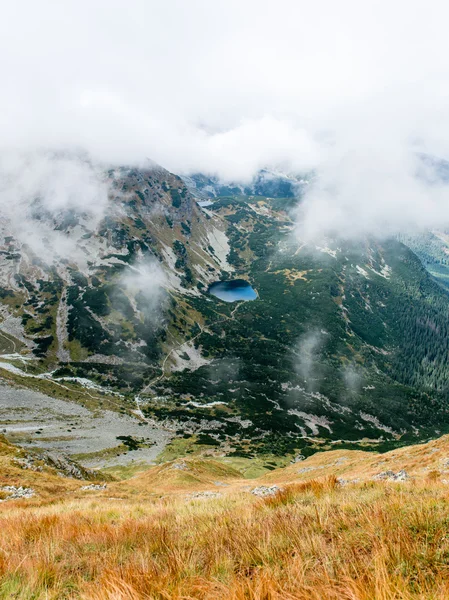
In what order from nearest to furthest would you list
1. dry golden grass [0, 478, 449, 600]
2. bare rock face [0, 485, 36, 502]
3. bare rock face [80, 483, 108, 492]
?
1. dry golden grass [0, 478, 449, 600]
2. bare rock face [0, 485, 36, 502]
3. bare rock face [80, 483, 108, 492]

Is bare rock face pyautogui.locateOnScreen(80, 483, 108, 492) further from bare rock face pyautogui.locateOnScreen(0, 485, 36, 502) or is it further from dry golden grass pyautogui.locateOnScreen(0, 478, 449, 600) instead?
dry golden grass pyautogui.locateOnScreen(0, 478, 449, 600)

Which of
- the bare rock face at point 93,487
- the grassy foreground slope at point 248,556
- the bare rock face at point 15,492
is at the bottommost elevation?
the bare rock face at point 93,487

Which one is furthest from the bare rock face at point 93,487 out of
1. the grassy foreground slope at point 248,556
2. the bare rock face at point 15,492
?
the grassy foreground slope at point 248,556

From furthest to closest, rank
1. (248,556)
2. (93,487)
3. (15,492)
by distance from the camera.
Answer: (93,487) → (15,492) → (248,556)

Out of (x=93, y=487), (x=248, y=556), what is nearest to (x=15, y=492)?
(x=93, y=487)

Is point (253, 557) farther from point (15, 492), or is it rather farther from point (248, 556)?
point (15, 492)

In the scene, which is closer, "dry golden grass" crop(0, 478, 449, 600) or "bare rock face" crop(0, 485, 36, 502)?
"dry golden grass" crop(0, 478, 449, 600)

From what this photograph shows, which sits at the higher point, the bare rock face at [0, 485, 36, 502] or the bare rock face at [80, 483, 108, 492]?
the bare rock face at [0, 485, 36, 502]

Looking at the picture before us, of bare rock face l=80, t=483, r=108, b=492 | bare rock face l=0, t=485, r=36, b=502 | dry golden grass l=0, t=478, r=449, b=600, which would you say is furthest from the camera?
bare rock face l=80, t=483, r=108, b=492

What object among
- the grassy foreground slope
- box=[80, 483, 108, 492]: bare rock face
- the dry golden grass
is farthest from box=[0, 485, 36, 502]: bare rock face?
the dry golden grass

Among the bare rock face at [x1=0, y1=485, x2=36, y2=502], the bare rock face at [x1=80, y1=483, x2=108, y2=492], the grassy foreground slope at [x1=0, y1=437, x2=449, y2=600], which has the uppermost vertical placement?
the grassy foreground slope at [x1=0, y1=437, x2=449, y2=600]

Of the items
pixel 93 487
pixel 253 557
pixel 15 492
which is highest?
pixel 253 557

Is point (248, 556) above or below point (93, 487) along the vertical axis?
above

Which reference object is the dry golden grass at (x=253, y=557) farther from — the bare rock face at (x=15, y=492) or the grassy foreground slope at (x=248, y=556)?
the bare rock face at (x=15, y=492)
